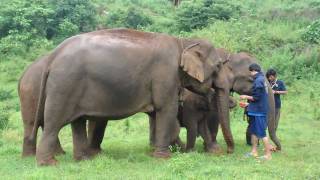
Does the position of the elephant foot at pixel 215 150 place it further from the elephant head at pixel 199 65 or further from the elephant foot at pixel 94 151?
the elephant foot at pixel 94 151

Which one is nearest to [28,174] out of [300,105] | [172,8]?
[300,105]

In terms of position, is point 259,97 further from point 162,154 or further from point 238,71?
point 238,71

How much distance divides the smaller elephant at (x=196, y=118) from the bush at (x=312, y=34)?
10.7 meters

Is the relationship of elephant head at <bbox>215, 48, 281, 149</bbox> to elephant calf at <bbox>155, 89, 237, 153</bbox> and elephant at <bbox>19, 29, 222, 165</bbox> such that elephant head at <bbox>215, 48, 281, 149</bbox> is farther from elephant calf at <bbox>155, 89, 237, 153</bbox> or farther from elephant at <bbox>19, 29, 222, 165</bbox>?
elephant at <bbox>19, 29, 222, 165</bbox>

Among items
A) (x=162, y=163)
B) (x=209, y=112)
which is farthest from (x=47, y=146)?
(x=209, y=112)

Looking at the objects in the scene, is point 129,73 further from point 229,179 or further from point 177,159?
point 229,179

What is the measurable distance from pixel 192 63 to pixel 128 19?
49.0 feet

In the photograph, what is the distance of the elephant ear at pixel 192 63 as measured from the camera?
31.0ft

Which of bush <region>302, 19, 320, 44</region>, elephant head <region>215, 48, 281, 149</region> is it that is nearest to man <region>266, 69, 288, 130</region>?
elephant head <region>215, 48, 281, 149</region>

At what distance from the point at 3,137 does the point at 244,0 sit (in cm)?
1811

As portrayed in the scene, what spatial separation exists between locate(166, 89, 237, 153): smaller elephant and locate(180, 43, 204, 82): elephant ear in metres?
0.75

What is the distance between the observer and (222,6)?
77.5 feet

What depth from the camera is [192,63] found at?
950cm

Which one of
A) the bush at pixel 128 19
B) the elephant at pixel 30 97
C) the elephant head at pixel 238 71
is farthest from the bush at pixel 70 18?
the elephant at pixel 30 97
